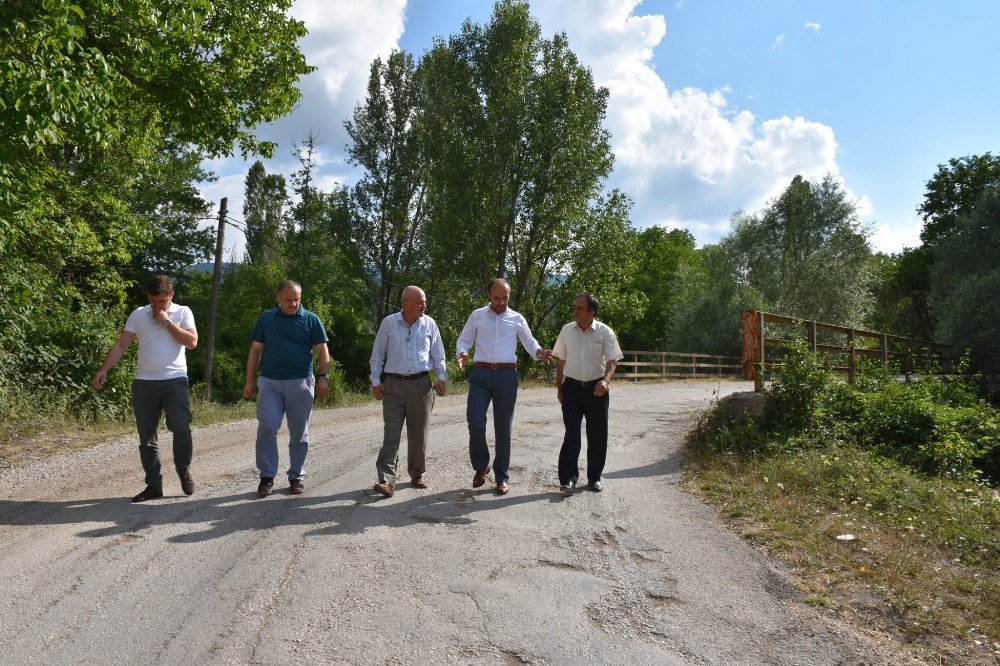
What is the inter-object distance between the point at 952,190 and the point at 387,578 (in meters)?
42.1

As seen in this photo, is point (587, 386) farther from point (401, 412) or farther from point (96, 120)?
point (96, 120)

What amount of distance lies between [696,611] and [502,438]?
2678 mm

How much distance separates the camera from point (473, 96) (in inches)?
945

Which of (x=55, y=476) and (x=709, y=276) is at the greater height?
(x=709, y=276)

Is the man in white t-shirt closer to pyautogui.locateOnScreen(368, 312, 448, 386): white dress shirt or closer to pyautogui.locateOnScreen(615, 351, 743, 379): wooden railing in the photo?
pyautogui.locateOnScreen(368, 312, 448, 386): white dress shirt

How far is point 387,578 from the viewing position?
12.0 ft

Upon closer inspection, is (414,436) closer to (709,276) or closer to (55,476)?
(55,476)

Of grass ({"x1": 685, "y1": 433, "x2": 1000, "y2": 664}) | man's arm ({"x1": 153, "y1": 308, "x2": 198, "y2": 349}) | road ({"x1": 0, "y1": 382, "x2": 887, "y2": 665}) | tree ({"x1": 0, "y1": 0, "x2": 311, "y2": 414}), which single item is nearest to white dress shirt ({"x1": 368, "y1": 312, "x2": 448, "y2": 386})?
road ({"x1": 0, "y1": 382, "x2": 887, "y2": 665})

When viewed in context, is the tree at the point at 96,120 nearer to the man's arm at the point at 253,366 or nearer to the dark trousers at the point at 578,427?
the man's arm at the point at 253,366

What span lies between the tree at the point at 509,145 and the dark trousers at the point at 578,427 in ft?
59.0

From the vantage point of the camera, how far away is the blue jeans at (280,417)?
18.0 feet

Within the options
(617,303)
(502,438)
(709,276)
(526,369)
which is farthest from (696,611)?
(709,276)

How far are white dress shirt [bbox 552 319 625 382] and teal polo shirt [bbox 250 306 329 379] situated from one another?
86.8 inches

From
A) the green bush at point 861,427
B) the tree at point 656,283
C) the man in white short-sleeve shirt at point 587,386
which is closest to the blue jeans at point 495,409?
the man in white short-sleeve shirt at point 587,386
